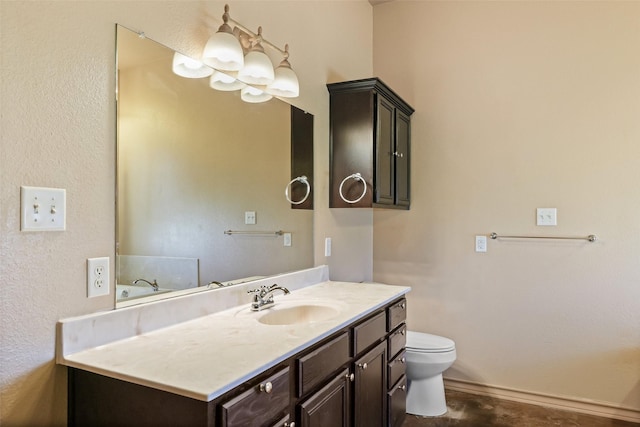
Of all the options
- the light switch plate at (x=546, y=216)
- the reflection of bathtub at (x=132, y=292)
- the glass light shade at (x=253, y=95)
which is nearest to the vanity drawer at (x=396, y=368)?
the reflection of bathtub at (x=132, y=292)

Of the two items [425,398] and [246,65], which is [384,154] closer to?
[246,65]

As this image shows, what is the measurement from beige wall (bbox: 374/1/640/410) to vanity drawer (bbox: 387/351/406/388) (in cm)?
88

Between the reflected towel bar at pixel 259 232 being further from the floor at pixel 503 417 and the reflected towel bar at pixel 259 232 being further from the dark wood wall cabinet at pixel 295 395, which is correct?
the floor at pixel 503 417

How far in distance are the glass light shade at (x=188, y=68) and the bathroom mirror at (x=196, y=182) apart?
0.9 inches

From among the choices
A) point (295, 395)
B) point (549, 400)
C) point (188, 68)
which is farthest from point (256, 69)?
point (549, 400)

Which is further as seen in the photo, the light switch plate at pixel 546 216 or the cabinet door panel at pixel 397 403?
the light switch plate at pixel 546 216

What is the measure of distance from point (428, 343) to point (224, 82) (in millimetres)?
1879

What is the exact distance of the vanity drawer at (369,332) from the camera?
168 cm

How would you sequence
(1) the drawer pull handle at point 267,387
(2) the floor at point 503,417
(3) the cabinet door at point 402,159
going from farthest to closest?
1. (3) the cabinet door at point 402,159
2. (2) the floor at point 503,417
3. (1) the drawer pull handle at point 267,387

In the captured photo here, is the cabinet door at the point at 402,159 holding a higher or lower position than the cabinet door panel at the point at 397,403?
higher

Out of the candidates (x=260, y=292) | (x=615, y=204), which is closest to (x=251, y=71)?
(x=260, y=292)

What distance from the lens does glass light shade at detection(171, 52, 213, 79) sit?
62.4 inches

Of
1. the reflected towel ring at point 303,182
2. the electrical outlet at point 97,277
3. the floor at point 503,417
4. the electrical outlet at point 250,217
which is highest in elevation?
the reflected towel ring at point 303,182

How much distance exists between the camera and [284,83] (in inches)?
82.6
